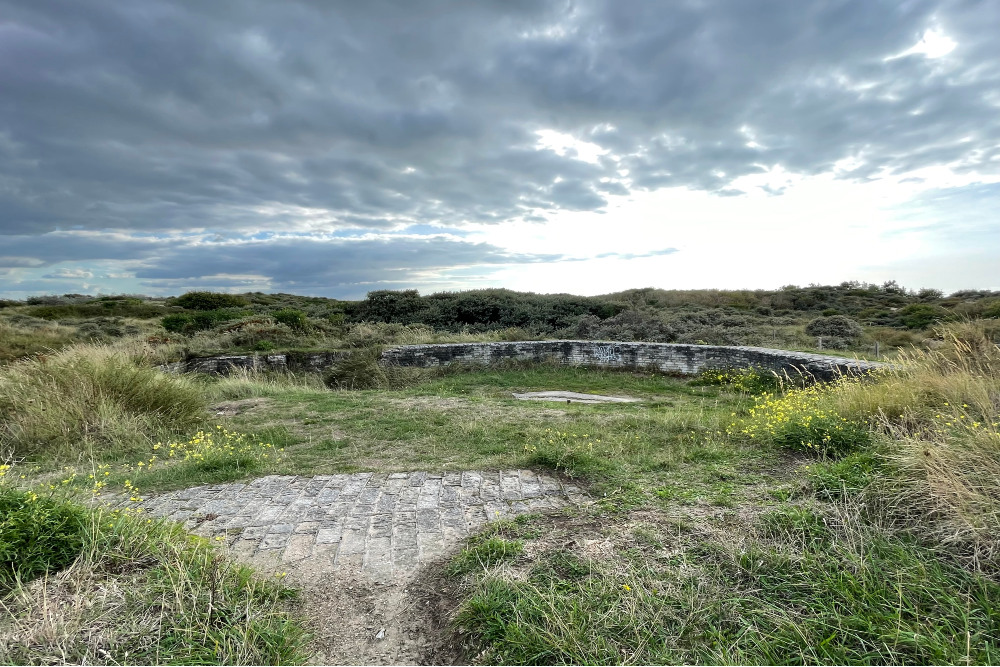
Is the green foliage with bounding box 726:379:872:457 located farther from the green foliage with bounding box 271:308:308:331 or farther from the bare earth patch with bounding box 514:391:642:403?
the green foliage with bounding box 271:308:308:331

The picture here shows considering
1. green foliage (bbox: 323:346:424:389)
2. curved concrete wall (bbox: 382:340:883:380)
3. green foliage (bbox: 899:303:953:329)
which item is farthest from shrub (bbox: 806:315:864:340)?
green foliage (bbox: 323:346:424:389)

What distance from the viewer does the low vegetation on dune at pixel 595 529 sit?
2.03 meters

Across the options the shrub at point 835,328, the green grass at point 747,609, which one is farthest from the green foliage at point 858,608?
the shrub at point 835,328

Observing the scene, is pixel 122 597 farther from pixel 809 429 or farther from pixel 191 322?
pixel 191 322

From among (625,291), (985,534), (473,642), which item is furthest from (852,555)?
(625,291)

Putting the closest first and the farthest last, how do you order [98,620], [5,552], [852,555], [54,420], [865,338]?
[98,620] → [5,552] → [852,555] → [54,420] → [865,338]

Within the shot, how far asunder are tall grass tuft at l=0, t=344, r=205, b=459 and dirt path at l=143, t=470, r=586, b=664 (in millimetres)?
2033

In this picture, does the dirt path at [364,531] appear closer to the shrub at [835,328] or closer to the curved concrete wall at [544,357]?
the curved concrete wall at [544,357]

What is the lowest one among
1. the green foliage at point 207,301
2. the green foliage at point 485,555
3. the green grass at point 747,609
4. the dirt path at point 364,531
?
the dirt path at point 364,531

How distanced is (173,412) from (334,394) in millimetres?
2881

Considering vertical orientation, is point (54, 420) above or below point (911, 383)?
below

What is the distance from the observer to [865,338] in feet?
54.1

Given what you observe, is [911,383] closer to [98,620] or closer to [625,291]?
[98,620]

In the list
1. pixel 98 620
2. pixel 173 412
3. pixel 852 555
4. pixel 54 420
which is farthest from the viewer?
pixel 173 412
